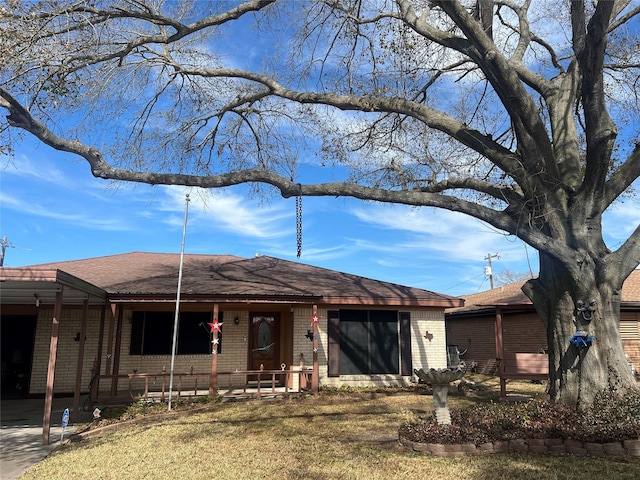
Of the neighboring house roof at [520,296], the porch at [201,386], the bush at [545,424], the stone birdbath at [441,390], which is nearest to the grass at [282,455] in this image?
the bush at [545,424]

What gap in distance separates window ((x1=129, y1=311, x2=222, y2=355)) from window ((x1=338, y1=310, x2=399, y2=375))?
3.73 metres

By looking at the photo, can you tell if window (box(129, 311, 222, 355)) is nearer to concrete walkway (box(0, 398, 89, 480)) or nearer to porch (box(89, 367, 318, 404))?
porch (box(89, 367, 318, 404))

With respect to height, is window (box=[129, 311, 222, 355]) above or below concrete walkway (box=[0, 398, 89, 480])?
above

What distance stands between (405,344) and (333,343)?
230 cm

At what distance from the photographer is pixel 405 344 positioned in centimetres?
1392

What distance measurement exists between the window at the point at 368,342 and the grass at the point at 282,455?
144 inches

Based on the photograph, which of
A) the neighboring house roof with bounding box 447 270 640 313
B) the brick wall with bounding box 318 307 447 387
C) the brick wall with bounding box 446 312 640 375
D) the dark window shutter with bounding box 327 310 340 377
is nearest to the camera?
the dark window shutter with bounding box 327 310 340 377

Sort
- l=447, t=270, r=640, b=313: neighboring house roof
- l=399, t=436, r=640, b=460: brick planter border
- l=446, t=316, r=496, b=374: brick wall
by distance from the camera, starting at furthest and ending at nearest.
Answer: l=446, t=316, r=496, b=374: brick wall < l=447, t=270, r=640, b=313: neighboring house roof < l=399, t=436, r=640, b=460: brick planter border

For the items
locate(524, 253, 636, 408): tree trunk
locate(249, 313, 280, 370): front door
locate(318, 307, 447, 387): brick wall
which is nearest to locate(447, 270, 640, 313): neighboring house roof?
locate(318, 307, 447, 387): brick wall

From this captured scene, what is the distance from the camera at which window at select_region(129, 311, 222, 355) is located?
13.0 metres

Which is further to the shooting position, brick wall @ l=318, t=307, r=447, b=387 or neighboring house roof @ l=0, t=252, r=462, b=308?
brick wall @ l=318, t=307, r=447, b=387

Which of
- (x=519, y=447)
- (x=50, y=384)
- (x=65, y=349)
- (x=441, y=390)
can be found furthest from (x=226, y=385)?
(x=519, y=447)

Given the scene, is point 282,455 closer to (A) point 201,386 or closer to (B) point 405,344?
(A) point 201,386

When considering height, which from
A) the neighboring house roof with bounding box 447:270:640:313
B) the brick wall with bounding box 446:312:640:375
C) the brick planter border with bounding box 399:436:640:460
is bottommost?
the brick planter border with bounding box 399:436:640:460
